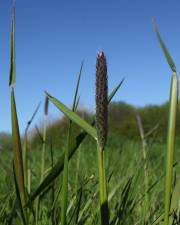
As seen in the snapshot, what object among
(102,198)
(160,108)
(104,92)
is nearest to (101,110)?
(104,92)

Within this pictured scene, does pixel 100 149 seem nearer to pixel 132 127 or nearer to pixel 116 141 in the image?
pixel 116 141

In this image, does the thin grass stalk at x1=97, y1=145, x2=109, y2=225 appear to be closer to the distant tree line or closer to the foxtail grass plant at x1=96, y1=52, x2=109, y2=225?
the foxtail grass plant at x1=96, y1=52, x2=109, y2=225

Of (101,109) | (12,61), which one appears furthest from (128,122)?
(101,109)

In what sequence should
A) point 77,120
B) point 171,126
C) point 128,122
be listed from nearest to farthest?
point 171,126 → point 77,120 → point 128,122

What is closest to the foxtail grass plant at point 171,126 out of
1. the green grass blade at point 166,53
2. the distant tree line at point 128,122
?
the green grass blade at point 166,53

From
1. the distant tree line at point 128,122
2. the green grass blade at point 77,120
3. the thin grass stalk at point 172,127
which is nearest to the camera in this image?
the thin grass stalk at point 172,127

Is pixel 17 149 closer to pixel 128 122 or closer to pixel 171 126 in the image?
pixel 171 126

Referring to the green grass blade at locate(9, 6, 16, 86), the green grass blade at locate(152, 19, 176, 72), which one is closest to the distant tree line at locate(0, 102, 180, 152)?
the green grass blade at locate(9, 6, 16, 86)

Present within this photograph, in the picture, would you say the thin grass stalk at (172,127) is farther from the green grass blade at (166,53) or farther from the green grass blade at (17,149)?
the green grass blade at (17,149)

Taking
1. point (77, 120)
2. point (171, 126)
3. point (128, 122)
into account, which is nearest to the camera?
point (171, 126)
